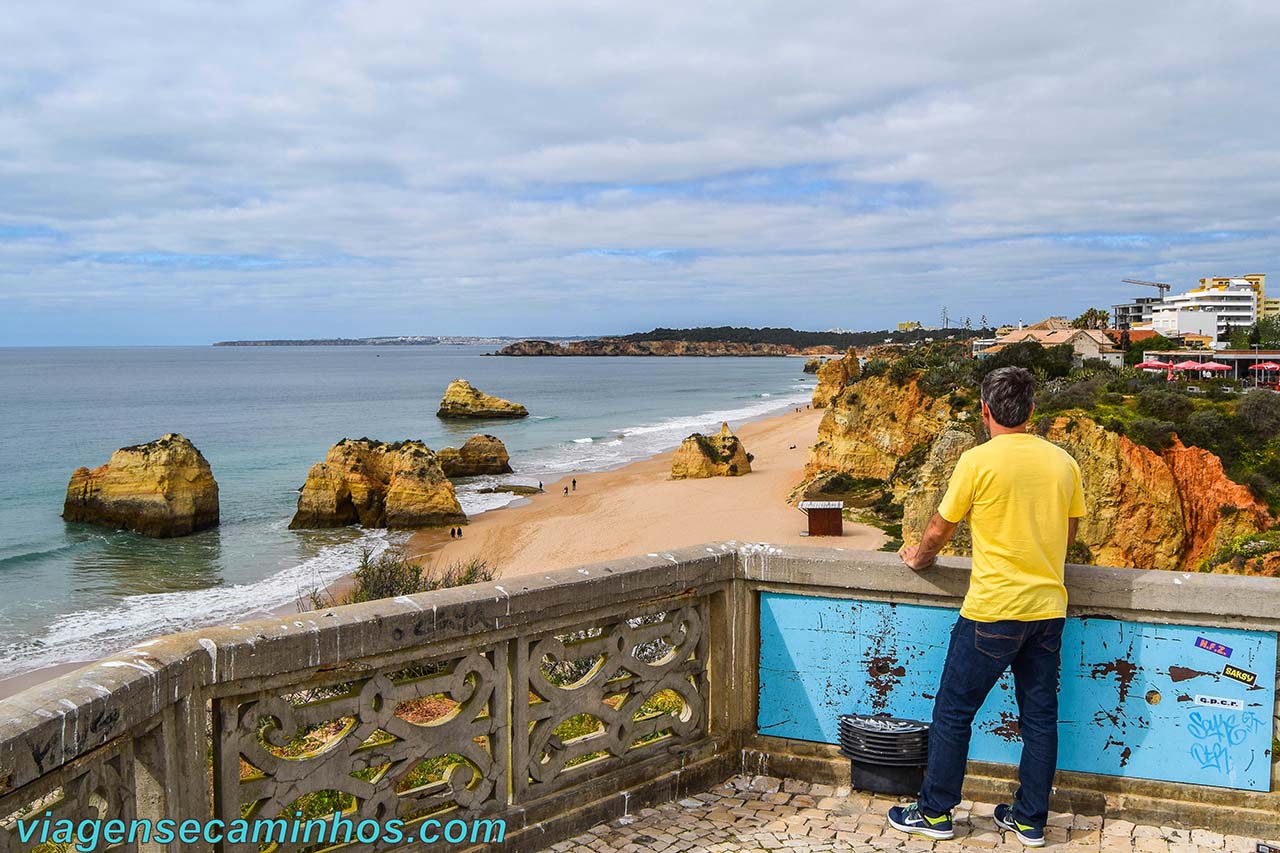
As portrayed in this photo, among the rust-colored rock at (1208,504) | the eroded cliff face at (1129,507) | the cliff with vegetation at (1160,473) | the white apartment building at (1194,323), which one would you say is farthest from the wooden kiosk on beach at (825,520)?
the white apartment building at (1194,323)

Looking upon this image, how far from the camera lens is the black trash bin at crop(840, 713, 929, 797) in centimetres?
462

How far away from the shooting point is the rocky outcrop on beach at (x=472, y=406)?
8194 cm

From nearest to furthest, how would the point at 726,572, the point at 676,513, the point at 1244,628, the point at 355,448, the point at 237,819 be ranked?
1. the point at 237,819
2. the point at 1244,628
3. the point at 726,572
4. the point at 676,513
5. the point at 355,448

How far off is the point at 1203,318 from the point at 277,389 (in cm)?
11273

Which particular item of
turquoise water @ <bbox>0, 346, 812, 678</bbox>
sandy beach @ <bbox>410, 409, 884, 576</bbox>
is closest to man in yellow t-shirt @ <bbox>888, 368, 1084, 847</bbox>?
sandy beach @ <bbox>410, 409, 884, 576</bbox>

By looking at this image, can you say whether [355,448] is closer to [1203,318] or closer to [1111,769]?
[1111,769]

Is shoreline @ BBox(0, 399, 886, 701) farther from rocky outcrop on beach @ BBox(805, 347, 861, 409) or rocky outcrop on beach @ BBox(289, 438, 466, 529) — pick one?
rocky outcrop on beach @ BBox(805, 347, 861, 409)

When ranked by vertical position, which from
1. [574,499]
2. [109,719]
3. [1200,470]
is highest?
[109,719]

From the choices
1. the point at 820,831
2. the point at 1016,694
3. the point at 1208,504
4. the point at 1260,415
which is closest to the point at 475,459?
the point at 1260,415

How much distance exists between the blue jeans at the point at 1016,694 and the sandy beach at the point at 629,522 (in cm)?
1685

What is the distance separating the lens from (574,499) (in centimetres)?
3784

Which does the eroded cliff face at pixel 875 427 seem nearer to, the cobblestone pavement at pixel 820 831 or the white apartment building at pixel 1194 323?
the cobblestone pavement at pixel 820 831

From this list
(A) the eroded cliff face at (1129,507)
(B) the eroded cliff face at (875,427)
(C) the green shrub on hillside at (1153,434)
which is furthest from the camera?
(B) the eroded cliff face at (875,427)

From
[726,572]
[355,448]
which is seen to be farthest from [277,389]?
[726,572]
